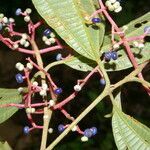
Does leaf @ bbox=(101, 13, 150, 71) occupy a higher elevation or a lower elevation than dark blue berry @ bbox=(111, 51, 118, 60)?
lower

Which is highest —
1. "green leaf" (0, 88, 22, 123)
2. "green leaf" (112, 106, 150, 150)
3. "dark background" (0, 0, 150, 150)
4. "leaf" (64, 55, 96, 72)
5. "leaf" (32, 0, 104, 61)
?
"leaf" (32, 0, 104, 61)

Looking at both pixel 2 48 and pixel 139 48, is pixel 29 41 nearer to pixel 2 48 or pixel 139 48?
pixel 139 48

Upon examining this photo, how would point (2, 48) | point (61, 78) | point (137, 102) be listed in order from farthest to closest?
1. point (2, 48)
2. point (61, 78)
3. point (137, 102)

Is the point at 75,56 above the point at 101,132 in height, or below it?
above

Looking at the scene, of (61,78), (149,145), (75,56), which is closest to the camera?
(149,145)

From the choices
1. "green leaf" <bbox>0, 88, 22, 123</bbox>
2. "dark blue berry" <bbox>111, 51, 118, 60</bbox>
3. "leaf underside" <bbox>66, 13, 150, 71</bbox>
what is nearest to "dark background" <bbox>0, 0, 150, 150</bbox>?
"green leaf" <bbox>0, 88, 22, 123</bbox>

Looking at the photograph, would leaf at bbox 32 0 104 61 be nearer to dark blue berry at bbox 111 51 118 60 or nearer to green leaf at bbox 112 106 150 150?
dark blue berry at bbox 111 51 118 60

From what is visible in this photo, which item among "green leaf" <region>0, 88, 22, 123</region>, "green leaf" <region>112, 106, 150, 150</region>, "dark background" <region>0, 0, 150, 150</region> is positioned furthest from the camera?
"dark background" <region>0, 0, 150, 150</region>

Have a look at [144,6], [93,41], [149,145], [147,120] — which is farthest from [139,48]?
[144,6]
